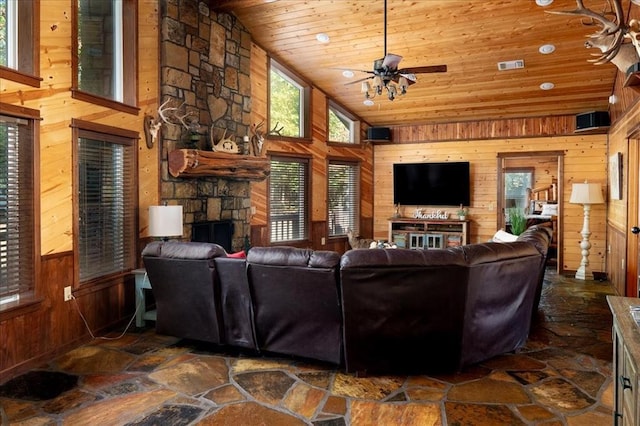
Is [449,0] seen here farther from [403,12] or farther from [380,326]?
[380,326]

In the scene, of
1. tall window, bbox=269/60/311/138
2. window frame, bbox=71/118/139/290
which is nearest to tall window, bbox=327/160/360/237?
tall window, bbox=269/60/311/138

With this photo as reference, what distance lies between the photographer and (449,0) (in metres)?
5.17

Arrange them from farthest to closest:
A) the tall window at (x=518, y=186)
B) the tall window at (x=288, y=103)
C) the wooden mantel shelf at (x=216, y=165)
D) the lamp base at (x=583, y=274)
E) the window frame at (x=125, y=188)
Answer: the tall window at (x=518, y=186)
the tall window at (x=288, y=103)
the lamp base at (x=583, y=274)
the wooden mantel shelf at (x=216, y=165)
the window frame at (x=125, y=188)

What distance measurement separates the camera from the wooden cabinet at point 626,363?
1433 millimetres

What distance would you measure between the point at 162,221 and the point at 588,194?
20.5ft

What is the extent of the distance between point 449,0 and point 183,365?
489 cm

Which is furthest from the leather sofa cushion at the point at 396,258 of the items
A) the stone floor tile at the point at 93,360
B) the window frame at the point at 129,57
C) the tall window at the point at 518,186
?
the tall window at the point at 518,186

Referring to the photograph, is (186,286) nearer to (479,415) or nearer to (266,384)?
(266,384)

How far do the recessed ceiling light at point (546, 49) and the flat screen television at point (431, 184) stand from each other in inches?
104

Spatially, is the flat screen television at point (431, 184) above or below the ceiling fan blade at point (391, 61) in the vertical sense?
below

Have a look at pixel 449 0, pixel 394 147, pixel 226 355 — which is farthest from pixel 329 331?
pixel 394 147

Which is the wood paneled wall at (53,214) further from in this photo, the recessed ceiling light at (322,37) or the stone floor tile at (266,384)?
the recessed ceiling light at (322,37)

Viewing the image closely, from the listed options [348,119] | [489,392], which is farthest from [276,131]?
[489,392]

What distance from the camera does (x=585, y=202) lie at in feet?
22.1
